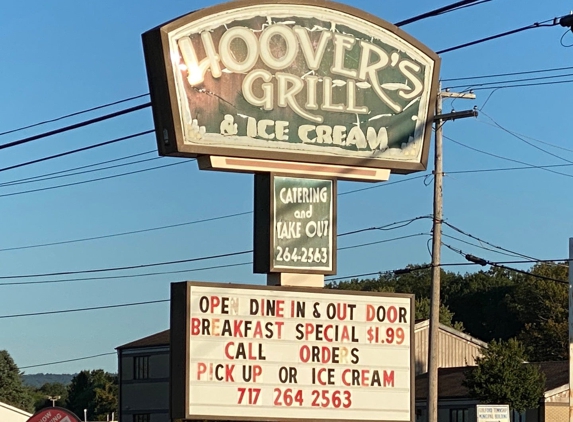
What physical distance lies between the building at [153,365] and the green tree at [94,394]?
40245 millimetres

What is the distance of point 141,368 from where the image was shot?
67938mm

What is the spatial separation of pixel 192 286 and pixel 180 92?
233 cm

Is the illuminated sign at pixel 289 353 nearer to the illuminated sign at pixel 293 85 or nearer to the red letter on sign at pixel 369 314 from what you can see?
the red letter on sign at pixel 369 314

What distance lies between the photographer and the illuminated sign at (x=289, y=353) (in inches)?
520

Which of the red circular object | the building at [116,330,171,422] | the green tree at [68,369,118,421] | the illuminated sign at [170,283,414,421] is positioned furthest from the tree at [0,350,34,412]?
the red circular object

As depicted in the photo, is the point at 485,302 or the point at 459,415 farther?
the point at 485,302

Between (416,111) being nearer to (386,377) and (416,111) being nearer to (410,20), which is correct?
(410,20)

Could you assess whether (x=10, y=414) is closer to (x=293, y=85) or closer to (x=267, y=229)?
(x=267, y=229)

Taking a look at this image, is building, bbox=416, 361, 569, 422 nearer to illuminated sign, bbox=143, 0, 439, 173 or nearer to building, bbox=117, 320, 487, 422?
building, bbox=117, 320, 487, 422

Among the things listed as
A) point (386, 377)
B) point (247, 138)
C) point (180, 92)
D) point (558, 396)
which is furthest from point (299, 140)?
point (558, 396)

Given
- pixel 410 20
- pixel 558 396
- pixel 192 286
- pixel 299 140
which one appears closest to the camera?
pixel 192 286

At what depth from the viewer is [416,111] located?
15000 mm

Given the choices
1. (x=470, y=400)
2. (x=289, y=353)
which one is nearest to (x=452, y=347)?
(x=470, y=400)

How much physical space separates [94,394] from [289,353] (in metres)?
113
